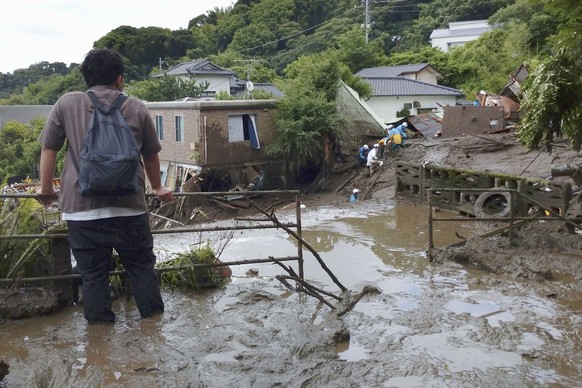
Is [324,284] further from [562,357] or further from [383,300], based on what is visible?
[562,357]

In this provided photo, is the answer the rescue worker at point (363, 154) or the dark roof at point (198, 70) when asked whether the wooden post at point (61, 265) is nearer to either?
the rescue worker at point (363, 154)

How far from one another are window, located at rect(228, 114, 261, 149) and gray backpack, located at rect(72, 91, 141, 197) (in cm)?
2113

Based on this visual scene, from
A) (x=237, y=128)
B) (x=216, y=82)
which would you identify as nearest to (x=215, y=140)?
(x=237, y=128)

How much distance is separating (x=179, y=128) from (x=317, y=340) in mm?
21981

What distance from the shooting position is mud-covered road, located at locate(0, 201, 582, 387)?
12.0ft

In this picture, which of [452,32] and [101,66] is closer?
[101,66]

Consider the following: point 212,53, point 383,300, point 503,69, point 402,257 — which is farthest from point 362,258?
point 212,53

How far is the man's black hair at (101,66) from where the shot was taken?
420 cm

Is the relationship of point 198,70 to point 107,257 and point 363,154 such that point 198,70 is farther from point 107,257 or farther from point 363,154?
point 107,257

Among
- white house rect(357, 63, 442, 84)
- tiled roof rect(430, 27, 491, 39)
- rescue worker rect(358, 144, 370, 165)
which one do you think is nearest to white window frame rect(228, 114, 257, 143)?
rescue worker rect(358, 144, 370, 165)

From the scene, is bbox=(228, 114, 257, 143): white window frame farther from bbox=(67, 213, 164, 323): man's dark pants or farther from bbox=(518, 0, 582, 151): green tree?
bbox=(67, 213, 164, 323): man's dark pants

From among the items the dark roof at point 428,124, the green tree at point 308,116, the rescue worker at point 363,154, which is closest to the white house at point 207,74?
the green tree at point 308,116

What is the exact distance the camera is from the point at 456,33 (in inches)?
2105

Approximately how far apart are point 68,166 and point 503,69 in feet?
106
